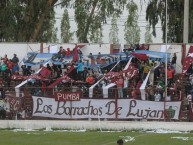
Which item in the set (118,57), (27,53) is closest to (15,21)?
(27,53)

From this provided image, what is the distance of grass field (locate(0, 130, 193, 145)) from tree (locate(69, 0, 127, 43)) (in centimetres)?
2104

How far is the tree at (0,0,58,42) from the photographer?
4322cm

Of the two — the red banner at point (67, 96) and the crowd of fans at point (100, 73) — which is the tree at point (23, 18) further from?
the red banner at point (67, 96)

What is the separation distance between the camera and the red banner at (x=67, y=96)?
27.6m

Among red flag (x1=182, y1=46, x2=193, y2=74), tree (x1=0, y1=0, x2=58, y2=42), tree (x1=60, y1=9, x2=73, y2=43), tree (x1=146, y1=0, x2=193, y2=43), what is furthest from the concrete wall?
tree (x1=60, y1=9, x2=73, y2=43)

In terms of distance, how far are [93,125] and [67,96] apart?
1.85 metres

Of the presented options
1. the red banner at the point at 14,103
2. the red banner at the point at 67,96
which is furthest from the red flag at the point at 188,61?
the red banner at the point at 14,103

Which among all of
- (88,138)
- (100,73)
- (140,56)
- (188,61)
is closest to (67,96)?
(88,138)

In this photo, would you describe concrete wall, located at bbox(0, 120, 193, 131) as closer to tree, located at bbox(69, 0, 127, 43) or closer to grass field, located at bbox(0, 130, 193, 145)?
grass field, located at bbox(0, 130, 193, 145)

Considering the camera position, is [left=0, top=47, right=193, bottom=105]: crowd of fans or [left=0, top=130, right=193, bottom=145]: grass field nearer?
[left=0, top=130, right=193, bottom=145]: grass field

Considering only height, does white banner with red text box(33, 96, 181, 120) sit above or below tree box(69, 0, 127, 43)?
below

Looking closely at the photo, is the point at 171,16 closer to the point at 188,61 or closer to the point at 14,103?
the point at 188,61

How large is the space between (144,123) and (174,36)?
54.5ft

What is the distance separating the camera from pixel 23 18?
144 feet
